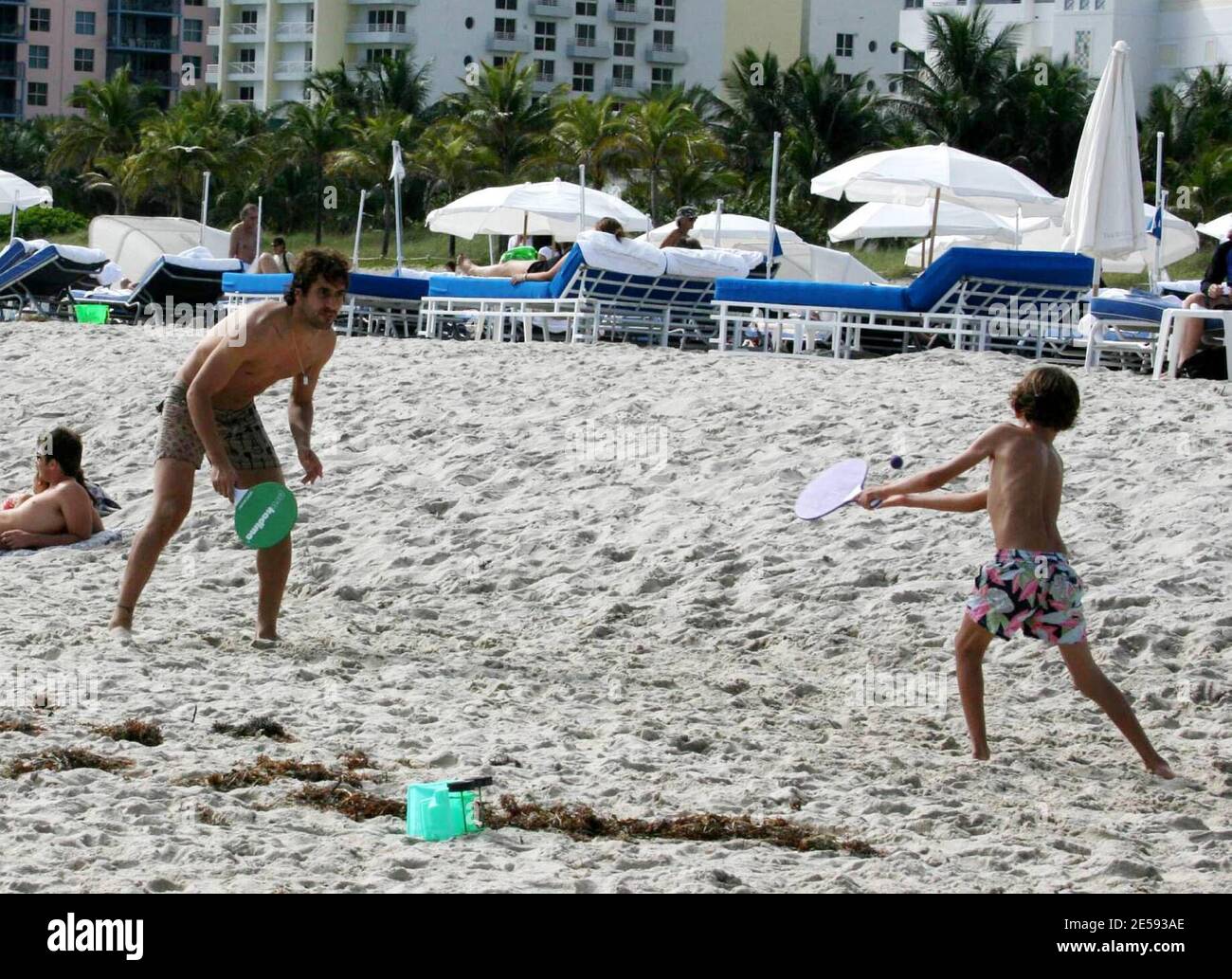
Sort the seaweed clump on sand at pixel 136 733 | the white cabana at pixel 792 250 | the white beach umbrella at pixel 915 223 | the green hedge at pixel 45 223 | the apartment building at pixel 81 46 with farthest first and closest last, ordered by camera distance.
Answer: the apartment building at pixel 81 46 < the green hedge at pixel 45 223 < the white cabana at pixel 792 250 < the white beach umbrella at pixel 915 223 < the seaweed clump on sand at pixel 136 733

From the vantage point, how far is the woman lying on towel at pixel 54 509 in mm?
7965

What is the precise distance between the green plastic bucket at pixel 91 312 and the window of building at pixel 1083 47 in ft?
153

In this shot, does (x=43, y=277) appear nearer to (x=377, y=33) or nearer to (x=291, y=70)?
(x=377, y=33)

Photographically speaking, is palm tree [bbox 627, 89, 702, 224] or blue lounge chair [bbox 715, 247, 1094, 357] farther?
palm tree [bbox 627, 89, 702, 224]

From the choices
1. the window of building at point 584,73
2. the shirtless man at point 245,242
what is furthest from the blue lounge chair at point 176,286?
the window of building at point 584,73

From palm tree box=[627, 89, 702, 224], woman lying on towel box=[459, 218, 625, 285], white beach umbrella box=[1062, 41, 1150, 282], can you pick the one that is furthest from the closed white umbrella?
palm tree box=[627, 89, 702, 224]

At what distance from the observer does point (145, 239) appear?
28.0 metres

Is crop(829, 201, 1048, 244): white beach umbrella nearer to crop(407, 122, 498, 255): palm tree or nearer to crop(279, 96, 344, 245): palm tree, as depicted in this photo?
crop(407, 122, 498, 255): palm tree

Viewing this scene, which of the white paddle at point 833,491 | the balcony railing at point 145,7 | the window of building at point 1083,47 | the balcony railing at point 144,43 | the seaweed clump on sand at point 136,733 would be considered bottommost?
the seaweed clump on sand at point 136,733

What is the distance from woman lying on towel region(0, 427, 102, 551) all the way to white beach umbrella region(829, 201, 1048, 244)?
1390 centimetres

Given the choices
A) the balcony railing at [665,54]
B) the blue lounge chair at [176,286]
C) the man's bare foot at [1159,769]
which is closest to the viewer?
the man's bare foot at [1159,769]

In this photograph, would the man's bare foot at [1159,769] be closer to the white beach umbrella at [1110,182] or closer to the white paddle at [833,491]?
the white paddle at [833,491]

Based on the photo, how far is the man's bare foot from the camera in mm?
4930

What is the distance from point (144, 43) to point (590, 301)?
249ft
